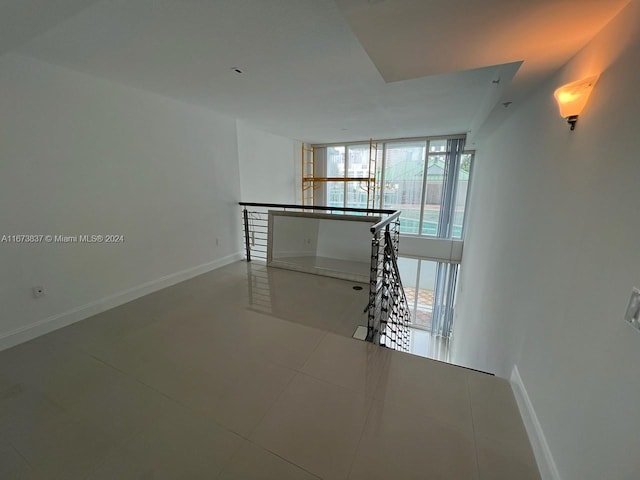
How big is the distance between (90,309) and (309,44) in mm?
3088

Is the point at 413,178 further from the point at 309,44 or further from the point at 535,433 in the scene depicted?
the point at 535,433

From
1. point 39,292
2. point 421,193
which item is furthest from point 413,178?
point 39,292

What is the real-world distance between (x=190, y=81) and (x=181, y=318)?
230cm

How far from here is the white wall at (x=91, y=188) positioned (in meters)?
1.98

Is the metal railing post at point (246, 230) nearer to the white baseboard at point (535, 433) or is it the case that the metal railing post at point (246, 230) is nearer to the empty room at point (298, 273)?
the empty room at point (298, 273)

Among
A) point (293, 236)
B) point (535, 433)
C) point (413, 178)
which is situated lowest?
point (535, 433)

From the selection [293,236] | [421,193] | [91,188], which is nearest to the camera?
[91,188]

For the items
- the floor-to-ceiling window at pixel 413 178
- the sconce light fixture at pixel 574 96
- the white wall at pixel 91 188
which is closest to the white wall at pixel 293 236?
the white wall at pixel 91 188

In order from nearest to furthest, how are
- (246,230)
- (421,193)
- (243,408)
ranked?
1. (243,408)
2. (246,230)
3. (421,193)

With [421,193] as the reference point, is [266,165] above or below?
above

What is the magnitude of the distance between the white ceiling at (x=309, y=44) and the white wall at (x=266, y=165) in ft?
4.63

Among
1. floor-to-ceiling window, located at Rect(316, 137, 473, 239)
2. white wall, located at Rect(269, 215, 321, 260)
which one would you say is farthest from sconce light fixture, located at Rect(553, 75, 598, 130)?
floor-to-ceiling window, located at Rect(316, 137, 473, 239)

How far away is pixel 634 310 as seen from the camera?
776mm

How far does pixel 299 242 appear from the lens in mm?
4047
